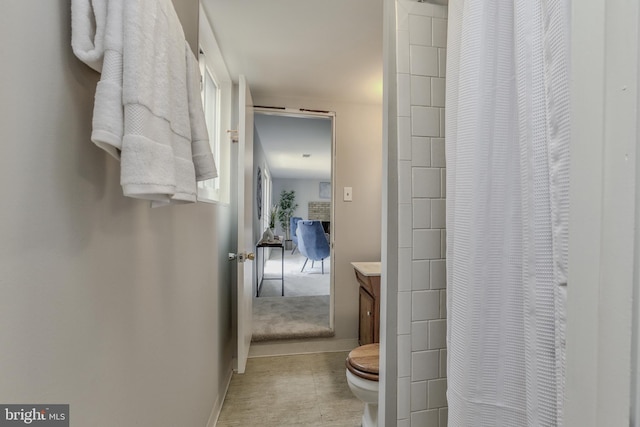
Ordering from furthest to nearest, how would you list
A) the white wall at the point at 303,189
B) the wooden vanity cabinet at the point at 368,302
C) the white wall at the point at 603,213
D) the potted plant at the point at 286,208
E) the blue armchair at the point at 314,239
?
the white wall at the point at 303,189, the potted plant at the point at 286,208, the blue armchair at the point at 314,239, the wooden vanity cabinet at the point at 368,302, the white wall at the point at 603,213

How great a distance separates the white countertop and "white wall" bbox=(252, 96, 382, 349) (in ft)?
0.50

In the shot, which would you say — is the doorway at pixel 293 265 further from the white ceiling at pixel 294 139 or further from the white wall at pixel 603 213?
the white wall at pixel 603 213

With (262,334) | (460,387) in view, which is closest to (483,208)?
(460,387)

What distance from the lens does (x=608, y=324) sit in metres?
0.33

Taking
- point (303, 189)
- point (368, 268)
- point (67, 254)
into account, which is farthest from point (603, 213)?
point (303, 189)

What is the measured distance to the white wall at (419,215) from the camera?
92 cm

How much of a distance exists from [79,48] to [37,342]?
0.52m

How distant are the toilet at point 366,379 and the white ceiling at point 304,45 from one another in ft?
5.81

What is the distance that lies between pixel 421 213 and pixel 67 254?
0.94 meters

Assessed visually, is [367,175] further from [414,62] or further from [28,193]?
[28,193]

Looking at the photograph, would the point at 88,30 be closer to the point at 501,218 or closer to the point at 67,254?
the point at 67,254

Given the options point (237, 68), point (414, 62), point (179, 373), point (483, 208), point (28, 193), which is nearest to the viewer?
point (28, 193)

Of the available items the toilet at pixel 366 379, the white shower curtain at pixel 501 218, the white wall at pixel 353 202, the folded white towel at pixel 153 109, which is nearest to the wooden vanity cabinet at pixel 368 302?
the white wall at pixel 353 202

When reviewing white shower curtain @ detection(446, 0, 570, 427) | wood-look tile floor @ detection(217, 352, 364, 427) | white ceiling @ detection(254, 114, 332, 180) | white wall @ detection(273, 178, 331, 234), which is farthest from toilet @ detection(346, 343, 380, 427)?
white wall @ detection(273, 178, 331, 234)
